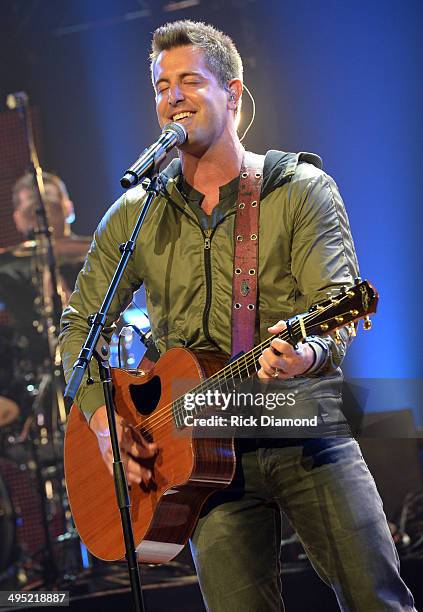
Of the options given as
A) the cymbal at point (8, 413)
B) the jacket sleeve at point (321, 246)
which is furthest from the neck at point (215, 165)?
the cymbal at point (8, 413)

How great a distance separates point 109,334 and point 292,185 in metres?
0.89

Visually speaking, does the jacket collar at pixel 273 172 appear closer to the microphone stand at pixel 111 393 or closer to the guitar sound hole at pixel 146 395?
the microphone stand at pixel 111 393

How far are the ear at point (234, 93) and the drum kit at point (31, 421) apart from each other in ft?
9.91

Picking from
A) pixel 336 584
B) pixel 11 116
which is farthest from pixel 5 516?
pixel 336 584

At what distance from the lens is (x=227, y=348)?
2.85m

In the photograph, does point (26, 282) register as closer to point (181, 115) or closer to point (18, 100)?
point (18, 100)

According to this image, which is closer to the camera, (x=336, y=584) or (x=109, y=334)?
(x=336, y=584)

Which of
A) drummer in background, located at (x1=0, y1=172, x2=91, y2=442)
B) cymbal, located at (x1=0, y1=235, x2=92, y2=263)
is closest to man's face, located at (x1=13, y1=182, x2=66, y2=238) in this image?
drummer in background, located at (x1=0, y1=172, x2=91, y2=442)

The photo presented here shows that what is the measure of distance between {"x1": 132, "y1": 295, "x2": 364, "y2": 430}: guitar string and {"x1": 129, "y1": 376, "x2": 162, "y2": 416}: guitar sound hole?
50 mm

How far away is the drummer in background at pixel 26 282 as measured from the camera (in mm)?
5965

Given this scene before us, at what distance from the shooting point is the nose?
9.50 ft

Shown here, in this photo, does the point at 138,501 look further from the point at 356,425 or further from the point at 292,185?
the point at 292,185

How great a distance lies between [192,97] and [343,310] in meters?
1.04

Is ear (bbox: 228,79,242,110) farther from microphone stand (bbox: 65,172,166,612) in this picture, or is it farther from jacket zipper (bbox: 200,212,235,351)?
microphone stand (bbox: 65,172,166,612)
